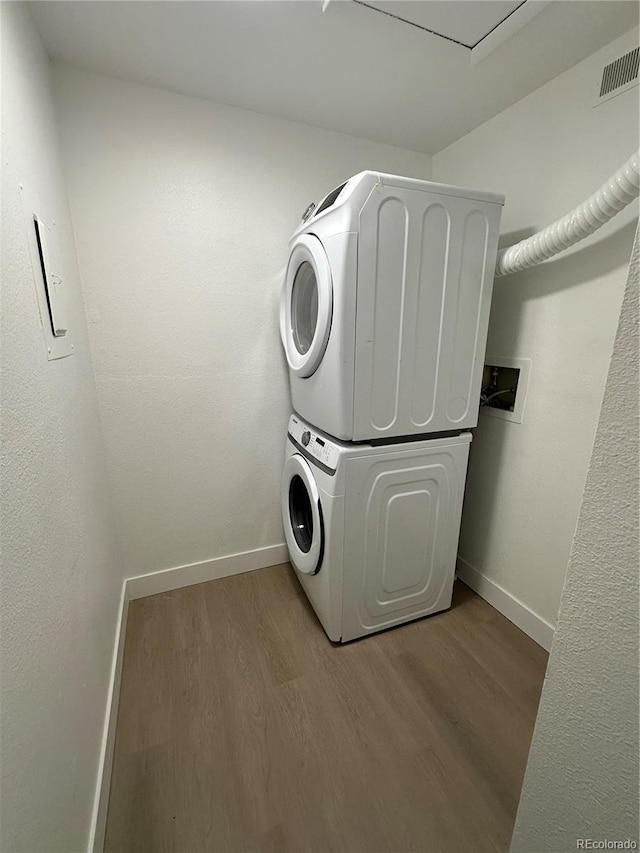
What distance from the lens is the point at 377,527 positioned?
1.38m

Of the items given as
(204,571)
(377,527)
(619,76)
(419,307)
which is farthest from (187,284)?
(619,76)

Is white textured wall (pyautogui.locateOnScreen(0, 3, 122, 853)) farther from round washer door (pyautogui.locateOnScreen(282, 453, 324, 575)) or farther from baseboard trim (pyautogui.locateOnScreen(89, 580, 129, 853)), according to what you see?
round washer door (pyautogui.locateOnScreen(282, 453, 324, 575))

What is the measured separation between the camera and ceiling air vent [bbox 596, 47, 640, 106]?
1060mm

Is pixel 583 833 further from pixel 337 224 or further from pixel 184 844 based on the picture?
pixel 337 224

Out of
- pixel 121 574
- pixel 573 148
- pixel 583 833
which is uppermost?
pixel 573 148

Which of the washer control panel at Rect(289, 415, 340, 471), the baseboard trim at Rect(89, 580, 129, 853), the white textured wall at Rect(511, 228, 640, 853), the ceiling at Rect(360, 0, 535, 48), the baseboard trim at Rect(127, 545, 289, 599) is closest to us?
the white textured wall at Rect(511, 228, 640, 853)

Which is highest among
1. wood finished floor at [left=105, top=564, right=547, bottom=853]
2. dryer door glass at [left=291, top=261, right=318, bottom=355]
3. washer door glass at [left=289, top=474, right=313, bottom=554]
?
dryer door glass at [left=291, top=261, right=318, bottom=355]

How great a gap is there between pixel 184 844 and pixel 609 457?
1366 mm

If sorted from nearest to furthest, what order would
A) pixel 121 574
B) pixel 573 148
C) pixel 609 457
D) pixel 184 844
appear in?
pixel 609 457
pixel 184 844
pixel 573 148
pixel 121 574

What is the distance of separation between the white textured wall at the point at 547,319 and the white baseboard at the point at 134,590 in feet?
3.95

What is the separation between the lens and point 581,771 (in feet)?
1.57

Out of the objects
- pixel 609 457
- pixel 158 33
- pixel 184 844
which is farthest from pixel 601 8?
pixel 184 844

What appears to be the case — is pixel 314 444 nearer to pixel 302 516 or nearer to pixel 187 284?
pixel 302 516

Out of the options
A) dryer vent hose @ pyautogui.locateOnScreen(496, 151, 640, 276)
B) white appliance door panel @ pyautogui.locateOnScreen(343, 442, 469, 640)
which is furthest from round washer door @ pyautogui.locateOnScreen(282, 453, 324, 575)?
dryer vent hose @ pyautogui.locateOnScreen(496, 151, 640, 276)
